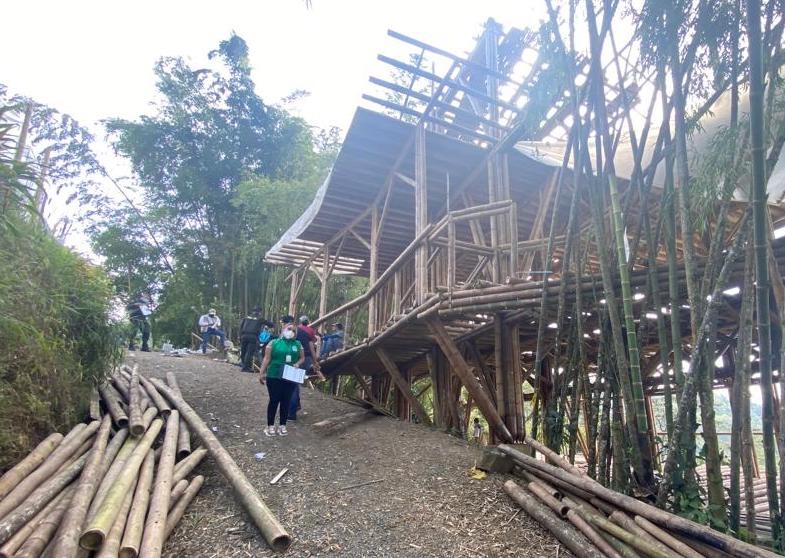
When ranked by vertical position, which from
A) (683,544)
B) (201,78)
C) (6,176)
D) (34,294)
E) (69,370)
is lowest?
(683,544)

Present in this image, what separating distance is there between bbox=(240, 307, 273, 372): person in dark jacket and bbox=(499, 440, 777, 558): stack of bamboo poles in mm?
5807

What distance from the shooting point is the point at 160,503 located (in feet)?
8.86

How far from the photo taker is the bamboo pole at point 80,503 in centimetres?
214

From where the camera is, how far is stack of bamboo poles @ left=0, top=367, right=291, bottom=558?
223 centimetres

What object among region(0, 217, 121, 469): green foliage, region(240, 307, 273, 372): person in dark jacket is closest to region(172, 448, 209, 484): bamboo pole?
region(0, 217, 121, 469): green foliage

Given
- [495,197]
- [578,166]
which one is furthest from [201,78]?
[578,166]

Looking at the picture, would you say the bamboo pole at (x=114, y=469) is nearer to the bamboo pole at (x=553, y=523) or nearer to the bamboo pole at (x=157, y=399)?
the bamboo pole at (x=157, y=399)

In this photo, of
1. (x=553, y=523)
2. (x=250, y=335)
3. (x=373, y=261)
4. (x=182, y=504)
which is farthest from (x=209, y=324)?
(x=553, y=523)

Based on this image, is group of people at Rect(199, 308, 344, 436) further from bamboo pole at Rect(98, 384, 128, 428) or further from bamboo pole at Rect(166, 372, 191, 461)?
bamboo pole at Rect(98, 384, 128, 428)

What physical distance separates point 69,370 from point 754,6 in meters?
5.38

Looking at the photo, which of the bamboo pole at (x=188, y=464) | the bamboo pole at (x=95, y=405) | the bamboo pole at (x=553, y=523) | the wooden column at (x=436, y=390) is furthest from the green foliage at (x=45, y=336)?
the wooden column at (x=436, y=390)

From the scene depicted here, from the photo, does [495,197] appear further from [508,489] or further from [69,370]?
[69,370]

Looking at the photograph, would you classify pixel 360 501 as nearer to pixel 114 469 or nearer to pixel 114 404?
pixel 114 469

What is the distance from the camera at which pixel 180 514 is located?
2902mm
